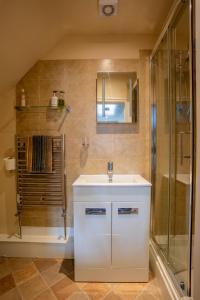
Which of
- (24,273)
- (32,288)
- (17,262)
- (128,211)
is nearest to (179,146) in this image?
(128,211)

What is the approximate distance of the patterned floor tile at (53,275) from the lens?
1.83 m

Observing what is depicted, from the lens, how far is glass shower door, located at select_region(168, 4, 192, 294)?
5.21 ft

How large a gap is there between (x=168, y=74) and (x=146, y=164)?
0.97 metres

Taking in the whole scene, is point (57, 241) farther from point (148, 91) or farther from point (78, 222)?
point (148, 91)

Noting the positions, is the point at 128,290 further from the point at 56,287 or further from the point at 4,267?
the point at 4,267

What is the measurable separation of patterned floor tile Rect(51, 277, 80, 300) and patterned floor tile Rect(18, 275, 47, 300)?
109 millimetres

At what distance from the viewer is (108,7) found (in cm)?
182

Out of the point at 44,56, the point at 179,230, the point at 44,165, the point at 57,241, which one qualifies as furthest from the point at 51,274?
the point at 44,56

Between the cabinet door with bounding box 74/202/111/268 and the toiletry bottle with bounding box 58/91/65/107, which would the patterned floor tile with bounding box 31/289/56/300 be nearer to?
the cabinet door with bounding box 74/202/111/268

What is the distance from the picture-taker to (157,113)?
2.15 meters

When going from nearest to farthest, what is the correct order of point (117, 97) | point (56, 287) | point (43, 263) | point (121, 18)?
point (56, 287), point (121, 18), point (43, 263), point (117, 97)

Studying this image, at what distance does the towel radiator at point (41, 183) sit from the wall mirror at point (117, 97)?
23.3 inches

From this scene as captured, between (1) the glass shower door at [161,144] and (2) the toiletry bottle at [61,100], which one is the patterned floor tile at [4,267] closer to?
(1) the glass shower door at [161,144]

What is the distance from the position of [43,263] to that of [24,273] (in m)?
0.21
